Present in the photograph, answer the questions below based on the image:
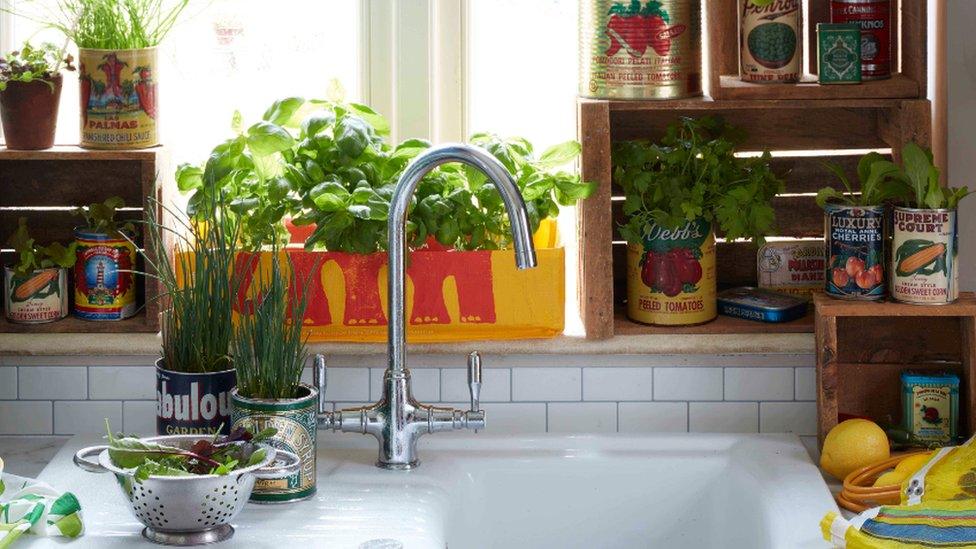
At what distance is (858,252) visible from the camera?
7.60 ft

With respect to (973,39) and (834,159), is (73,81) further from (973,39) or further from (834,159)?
(973,39)

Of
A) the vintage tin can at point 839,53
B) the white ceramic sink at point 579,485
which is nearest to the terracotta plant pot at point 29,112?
the white ceramic sink at point 579,485

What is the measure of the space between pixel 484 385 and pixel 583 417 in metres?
0.17

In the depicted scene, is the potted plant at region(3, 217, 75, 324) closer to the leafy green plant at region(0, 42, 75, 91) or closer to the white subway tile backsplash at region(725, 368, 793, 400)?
the leafy green plant at region(0, 42, 75, 91)

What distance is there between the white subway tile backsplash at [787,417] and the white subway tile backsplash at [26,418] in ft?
3.79

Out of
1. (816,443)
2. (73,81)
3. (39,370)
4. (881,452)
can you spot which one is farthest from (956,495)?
(73,81)

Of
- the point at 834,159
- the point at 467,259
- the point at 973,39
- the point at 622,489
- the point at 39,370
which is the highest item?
the point at 973,39

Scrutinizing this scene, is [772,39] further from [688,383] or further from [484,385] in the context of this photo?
[484,385]

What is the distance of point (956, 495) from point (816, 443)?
17.6 inches

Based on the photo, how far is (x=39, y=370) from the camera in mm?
2488

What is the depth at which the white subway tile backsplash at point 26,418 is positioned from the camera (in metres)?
2.50

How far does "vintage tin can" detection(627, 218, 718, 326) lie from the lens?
2.45 m

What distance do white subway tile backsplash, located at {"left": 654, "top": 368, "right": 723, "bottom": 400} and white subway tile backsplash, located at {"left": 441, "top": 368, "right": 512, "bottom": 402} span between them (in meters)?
0.24

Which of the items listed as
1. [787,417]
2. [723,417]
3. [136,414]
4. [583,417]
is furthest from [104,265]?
[787,417]
